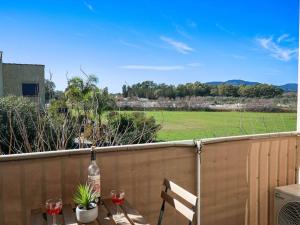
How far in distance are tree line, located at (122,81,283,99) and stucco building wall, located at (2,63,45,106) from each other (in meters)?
1.12

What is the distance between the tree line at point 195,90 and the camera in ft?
14.0

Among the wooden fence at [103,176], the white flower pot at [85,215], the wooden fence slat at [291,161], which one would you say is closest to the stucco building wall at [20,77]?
the wooden fence at [103,176]

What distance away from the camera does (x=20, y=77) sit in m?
→ 5.23

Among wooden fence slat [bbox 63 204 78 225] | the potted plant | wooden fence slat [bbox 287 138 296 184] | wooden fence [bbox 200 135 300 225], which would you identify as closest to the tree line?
wooden fence slat [bbox 287 138 296 184]

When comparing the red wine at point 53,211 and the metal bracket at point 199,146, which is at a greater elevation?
the metal bracket at point 199,146

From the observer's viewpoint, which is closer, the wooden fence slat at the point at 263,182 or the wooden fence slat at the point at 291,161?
the wooden fence slat at the point at 263,182

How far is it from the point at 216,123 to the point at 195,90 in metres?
0.68

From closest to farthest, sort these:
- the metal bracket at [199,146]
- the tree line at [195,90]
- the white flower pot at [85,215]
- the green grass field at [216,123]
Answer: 1. the white flower pot at [85,215]
2. the metal bracket at [199,146]
3. the green grass field at [216,123]
4. the tree line at [195,90]

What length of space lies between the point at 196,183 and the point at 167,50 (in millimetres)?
8876

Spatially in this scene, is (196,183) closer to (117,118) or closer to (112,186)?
(112,186)

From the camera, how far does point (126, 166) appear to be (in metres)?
2.15

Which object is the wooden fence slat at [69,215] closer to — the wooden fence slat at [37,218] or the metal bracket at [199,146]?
the wooden fence slat at [37,218]

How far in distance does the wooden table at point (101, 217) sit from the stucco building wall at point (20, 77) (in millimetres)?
2155

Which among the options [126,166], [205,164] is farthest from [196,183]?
[126,166]
